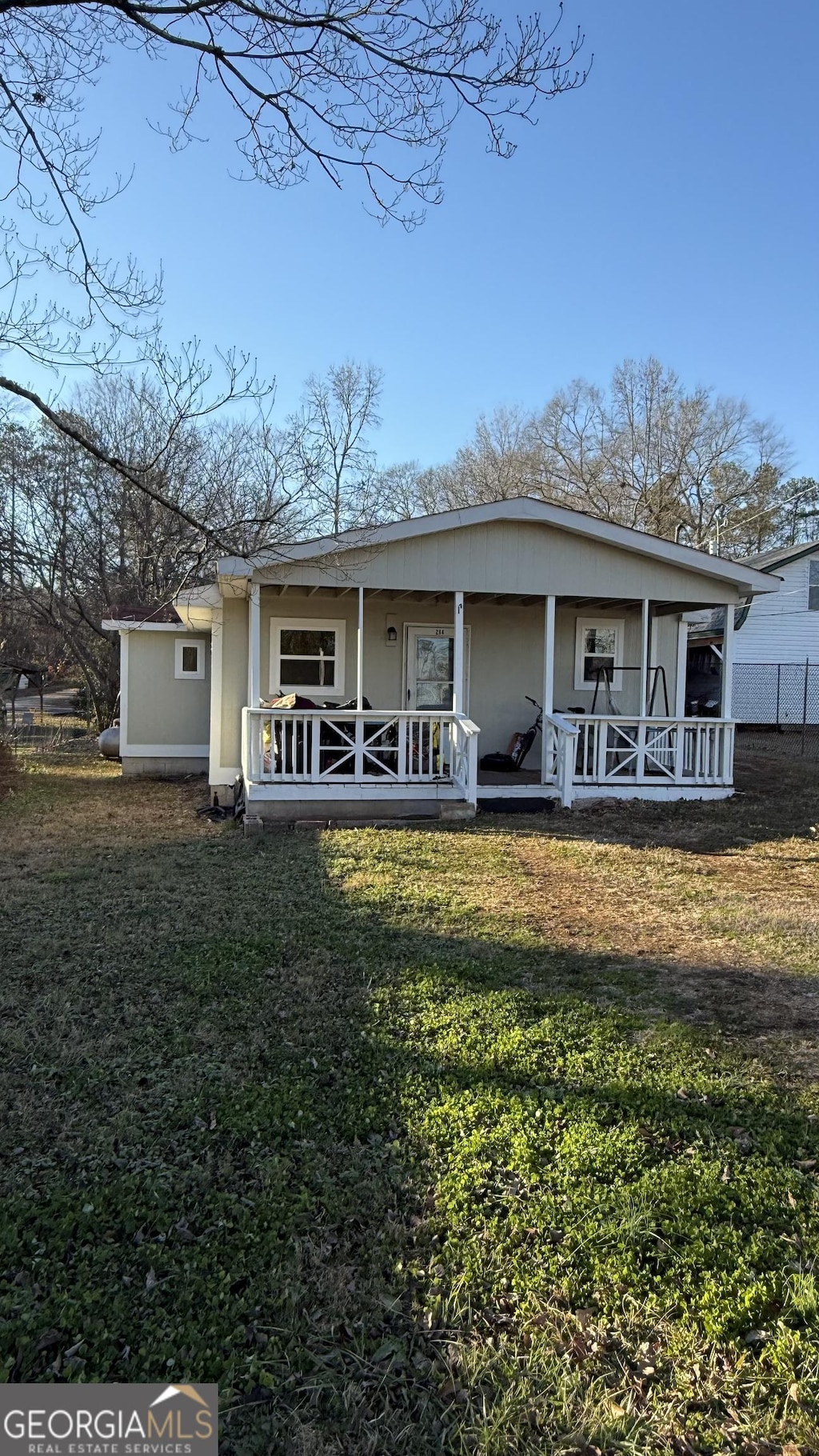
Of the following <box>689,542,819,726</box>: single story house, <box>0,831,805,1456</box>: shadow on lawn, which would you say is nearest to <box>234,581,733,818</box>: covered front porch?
<box>0,831,805,1456</box>: shadow on lawn

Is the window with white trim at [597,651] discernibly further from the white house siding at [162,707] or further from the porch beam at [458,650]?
the white house siding at [162,707]

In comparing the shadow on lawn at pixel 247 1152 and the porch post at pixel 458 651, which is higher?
the porch post at pixel 458 651

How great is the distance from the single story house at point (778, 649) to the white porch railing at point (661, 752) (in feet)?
34.0

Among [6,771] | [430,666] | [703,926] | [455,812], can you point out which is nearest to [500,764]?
[430,666]

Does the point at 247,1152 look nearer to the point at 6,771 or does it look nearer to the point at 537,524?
the point at 537,524

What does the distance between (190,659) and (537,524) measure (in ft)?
23.3

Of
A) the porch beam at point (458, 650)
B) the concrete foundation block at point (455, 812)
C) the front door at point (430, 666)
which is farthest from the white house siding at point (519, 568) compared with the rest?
the concrete foundation block at point (455, 812)

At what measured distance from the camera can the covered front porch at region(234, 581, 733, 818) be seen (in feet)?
30.2

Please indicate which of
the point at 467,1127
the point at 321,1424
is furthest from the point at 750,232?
the point at 321,1424

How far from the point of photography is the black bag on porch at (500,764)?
11.3 meters

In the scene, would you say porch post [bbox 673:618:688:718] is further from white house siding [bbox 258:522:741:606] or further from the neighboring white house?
white house siding [bbox 258:522:741:606]

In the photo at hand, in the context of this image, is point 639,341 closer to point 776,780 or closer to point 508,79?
point 776,780

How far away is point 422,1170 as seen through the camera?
270 cm

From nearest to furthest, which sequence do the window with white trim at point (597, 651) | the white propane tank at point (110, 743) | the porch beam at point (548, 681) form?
the porch beam at point (548, 681)
the window with white trim at point (597, 651)
the white propane tank at point (110, 743)
